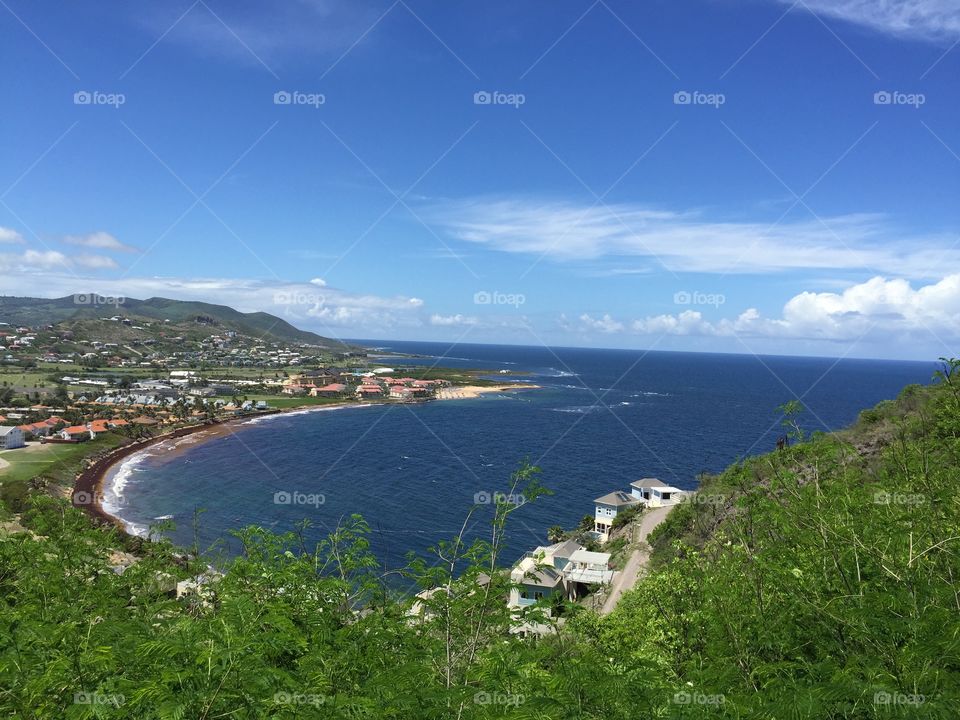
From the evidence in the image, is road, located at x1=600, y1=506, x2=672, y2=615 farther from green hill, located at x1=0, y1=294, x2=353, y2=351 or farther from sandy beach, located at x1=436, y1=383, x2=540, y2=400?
green hill, located at x1=0, y1=294, x2=353, y2=351

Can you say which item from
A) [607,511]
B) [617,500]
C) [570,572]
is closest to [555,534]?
[607,511]

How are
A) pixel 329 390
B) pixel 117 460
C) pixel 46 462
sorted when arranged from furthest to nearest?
pixel 329 390
pixel 117 460
pixel 46 462

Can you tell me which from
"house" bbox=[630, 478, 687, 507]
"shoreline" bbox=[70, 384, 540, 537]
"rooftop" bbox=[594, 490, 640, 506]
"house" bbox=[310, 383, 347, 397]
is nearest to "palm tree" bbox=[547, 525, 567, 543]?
"rooftop" bbox=[594, 490, 640, 506]

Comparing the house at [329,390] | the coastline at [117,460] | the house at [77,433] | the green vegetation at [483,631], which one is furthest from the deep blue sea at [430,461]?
the house at [329,390]

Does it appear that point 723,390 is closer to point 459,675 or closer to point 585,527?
point 585,527

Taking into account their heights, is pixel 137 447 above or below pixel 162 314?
below

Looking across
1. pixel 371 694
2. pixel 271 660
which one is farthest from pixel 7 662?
pixel 371 694

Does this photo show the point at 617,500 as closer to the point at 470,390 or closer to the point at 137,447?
the point at 137,447
